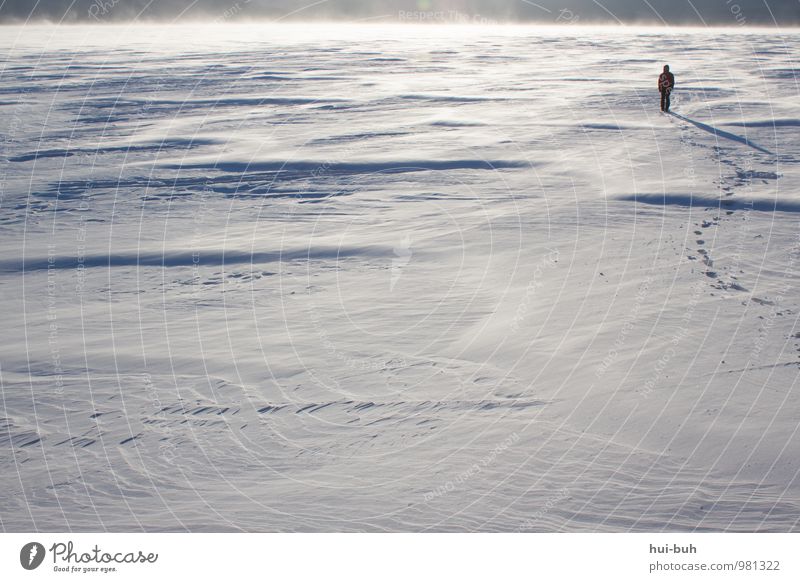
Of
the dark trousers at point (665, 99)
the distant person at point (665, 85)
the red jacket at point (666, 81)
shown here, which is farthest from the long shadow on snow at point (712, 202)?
the dark trousers at point (665, 99)

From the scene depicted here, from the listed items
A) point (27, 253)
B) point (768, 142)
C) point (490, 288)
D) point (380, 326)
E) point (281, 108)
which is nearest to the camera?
point (380, 326)

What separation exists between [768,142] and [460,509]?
39.7 ft

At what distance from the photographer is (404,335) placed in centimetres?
586

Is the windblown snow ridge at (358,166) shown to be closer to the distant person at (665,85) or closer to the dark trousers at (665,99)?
the distant person at (665,85)

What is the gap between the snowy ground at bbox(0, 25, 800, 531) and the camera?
399 centimetres

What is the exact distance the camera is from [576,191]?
10094 millimetres

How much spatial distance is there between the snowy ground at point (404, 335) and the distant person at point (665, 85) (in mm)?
2237

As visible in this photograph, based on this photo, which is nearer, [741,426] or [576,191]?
[741,426]

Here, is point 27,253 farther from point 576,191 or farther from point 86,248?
point 576,191

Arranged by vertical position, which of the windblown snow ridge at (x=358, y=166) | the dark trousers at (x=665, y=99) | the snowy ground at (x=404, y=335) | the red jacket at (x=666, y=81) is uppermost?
the red jacket at (x=666, y=81)

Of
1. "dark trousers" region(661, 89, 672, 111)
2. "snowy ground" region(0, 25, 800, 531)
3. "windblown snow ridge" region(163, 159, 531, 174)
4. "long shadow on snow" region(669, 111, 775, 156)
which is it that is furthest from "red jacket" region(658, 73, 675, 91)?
"windblown snow ridge" region(163, 159, 531, 174)

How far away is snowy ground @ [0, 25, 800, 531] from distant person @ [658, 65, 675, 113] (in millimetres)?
2237

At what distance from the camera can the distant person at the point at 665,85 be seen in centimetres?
1541

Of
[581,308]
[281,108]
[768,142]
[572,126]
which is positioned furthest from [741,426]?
[281,108]
